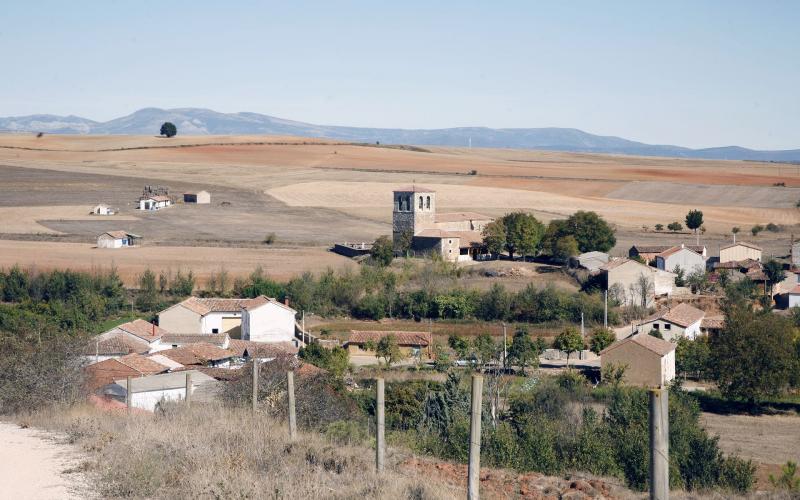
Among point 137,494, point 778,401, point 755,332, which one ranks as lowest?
point 778,401

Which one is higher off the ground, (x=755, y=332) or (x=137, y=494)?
(x=137, y=494)

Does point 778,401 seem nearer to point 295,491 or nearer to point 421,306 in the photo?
point 421,306

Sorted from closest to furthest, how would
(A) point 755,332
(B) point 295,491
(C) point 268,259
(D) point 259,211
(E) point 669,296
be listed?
(B) point 295,491, (A) point 755,332, (E) point 669,296, (C) point 268,259, (D) point 259,211

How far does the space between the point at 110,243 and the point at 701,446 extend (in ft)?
152

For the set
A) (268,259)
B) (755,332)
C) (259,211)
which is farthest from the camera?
(259,211)

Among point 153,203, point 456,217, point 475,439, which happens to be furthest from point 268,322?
point 153,203

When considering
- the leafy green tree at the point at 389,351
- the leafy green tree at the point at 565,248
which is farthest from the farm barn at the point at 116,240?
the leafy green tree at the point at 389,351

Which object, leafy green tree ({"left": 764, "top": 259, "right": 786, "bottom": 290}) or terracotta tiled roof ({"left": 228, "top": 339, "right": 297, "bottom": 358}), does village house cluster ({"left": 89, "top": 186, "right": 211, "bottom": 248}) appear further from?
leafy green tree ({"left": 764, "top": 259, "right": 786, "bottom": 290})

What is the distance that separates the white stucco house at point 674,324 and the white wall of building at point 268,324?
43.1 ft

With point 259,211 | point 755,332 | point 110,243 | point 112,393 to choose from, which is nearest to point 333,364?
point 112,393

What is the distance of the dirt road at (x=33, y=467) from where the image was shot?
9.66m

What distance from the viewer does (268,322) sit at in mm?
38781

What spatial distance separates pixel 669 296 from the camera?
46031 millimetres

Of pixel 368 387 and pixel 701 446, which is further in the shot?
pixel 368 387
